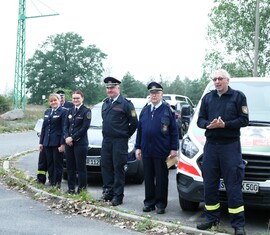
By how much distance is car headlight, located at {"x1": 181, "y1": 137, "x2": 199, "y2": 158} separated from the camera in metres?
6.12

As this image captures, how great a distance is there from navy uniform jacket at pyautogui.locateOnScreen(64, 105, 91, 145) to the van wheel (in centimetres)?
198

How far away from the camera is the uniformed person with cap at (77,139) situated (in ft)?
24.7

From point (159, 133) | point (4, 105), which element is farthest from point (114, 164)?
point (4, 105)

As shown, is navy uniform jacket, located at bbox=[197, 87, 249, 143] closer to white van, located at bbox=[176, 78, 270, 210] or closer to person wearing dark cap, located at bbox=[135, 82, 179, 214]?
white van, located at bbox=[176, 78, 270, 210]

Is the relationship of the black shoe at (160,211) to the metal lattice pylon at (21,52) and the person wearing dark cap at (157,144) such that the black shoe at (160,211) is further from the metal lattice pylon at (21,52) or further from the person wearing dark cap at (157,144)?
the metal lattice pylon at (21,52)

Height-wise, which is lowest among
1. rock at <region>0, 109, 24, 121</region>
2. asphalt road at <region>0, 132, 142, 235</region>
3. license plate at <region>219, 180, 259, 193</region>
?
rock at <region>0, 109, 24, 121</region>

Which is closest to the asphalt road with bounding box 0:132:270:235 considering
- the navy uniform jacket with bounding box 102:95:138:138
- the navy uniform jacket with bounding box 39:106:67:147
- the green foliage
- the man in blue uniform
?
the man in blue uniform

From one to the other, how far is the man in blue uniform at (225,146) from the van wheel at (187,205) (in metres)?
1.07

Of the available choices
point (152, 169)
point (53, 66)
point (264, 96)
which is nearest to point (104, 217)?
point (152, 169)

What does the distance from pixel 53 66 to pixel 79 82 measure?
5.40 meters

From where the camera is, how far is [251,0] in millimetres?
34500

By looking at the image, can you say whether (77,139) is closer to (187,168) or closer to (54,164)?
(54,164)

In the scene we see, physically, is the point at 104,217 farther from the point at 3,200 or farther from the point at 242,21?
the point at 242,21

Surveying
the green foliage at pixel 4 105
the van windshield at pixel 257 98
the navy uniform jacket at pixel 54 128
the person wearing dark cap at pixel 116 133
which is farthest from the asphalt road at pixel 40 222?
the green foliage at pixel 4 105
